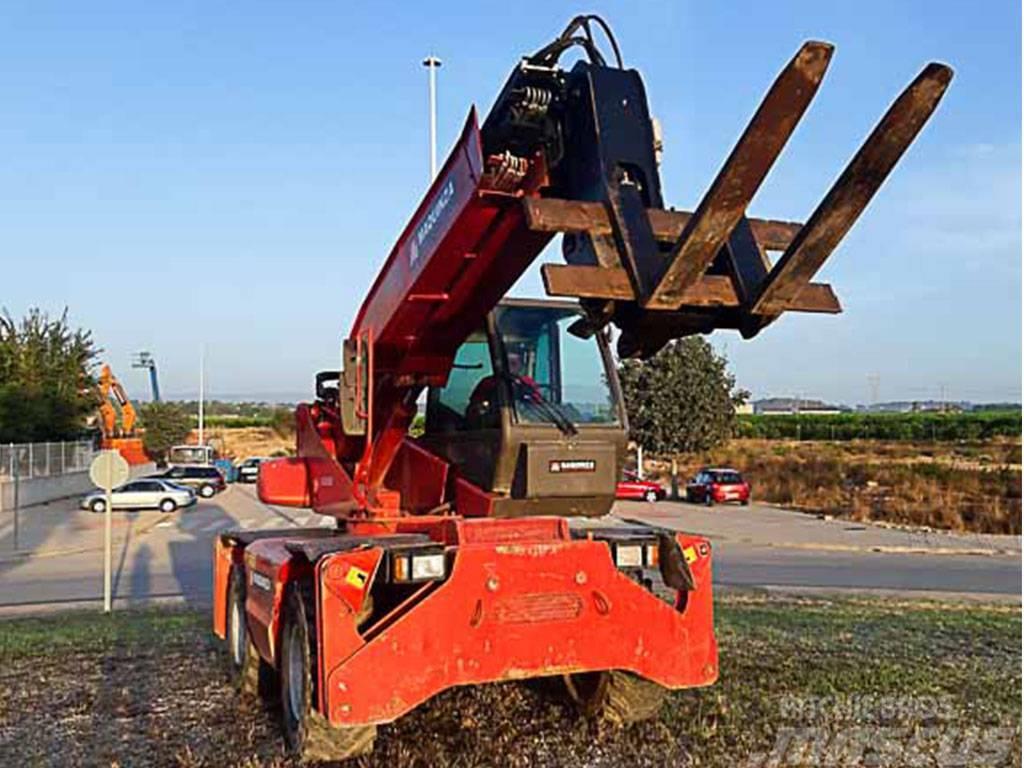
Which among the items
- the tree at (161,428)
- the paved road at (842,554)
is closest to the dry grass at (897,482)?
the paved road at (842,554)

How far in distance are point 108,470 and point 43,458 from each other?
91.0ft

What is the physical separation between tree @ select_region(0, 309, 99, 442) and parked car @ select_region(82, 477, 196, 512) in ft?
24.9

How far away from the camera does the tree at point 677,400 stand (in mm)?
39531

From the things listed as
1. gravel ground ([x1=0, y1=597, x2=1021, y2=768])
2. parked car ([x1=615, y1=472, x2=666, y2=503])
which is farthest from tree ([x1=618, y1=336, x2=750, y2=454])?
gravel ground ([x1=0, y1=597, x2=1021, y2=768])

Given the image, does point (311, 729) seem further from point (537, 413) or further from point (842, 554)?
point (842, 554)

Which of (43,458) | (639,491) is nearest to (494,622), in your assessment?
(639,491)

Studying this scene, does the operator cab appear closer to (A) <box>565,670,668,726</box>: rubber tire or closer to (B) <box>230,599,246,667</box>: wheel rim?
(A) <box>565,670,668,726</box>: rubber tire


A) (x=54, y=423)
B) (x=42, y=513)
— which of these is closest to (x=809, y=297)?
(x=42, y=513)

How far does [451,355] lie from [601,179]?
248 centimetres

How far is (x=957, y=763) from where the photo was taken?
20.1ft

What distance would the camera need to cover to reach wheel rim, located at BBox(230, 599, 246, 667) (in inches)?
327

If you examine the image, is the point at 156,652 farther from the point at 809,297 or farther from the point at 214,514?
the point at 214,514

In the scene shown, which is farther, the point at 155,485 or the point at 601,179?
the point at 155,485

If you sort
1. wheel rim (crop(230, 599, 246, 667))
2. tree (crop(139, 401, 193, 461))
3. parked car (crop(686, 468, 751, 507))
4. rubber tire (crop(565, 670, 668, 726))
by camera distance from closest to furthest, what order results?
rubber tire (crop(565, 670, 668, 726)) → wheel rim (crop(230, 599, 246, 667)) → parked car (crop(686, 468, 751, 507)) → tree (crop(139, 401, 193, 461))
